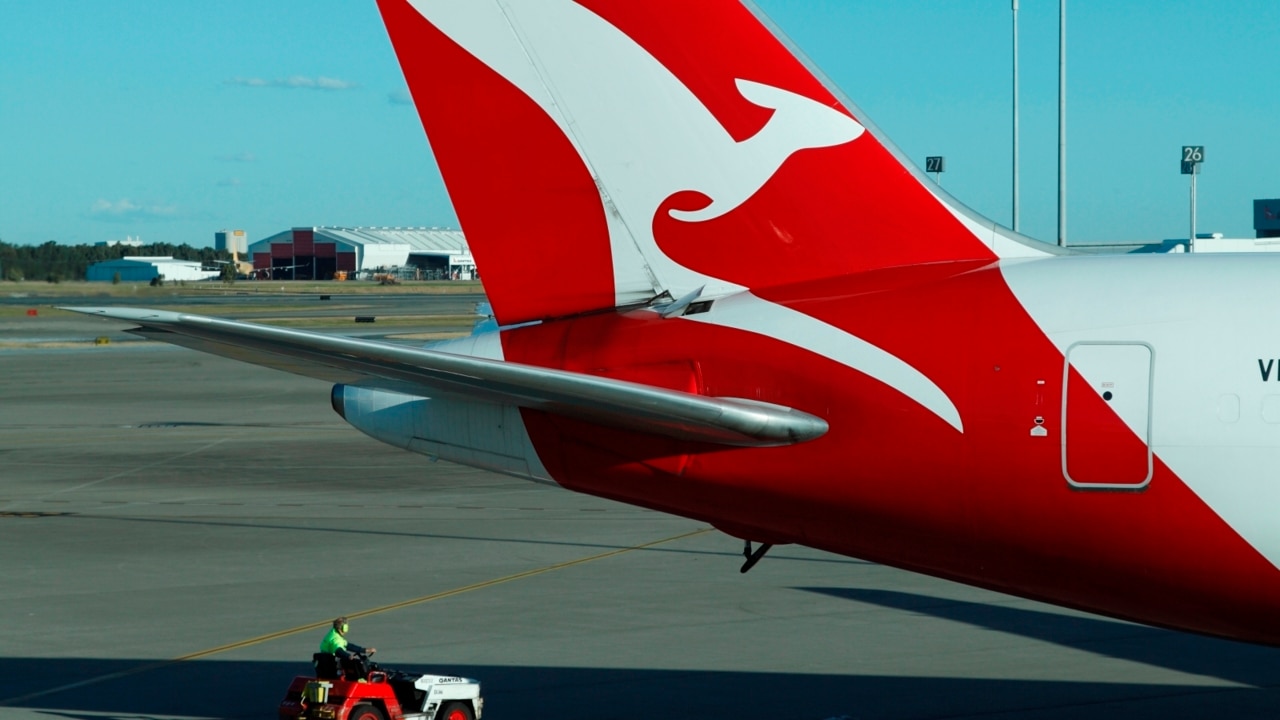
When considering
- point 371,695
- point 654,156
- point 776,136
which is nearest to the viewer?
point 776,136

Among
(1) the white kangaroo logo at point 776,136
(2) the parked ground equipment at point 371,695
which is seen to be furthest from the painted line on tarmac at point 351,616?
(1) the white kangaroo logo at point 776,136

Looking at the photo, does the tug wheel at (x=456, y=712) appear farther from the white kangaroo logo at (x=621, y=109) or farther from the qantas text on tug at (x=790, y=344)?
the white kangaroo logo at (x=621, y=109)

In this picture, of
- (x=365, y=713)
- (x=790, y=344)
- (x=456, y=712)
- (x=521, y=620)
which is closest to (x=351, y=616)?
(x=521, y=620)

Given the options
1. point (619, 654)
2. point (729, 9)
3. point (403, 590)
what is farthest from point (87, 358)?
point (729, 9)

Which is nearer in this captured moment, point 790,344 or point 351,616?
point 790,344

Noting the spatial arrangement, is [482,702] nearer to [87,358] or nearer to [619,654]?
[619,654]

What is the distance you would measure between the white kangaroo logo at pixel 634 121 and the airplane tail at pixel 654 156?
0.03 feet

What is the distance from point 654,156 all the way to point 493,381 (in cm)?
254

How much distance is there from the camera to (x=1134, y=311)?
9164 mm

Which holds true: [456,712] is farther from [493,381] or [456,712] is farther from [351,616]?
[351,616]

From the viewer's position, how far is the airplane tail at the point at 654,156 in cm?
1039

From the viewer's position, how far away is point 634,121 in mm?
10602

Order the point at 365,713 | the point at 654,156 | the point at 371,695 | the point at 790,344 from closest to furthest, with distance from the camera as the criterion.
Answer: the point at 790,344
the point at 654,156
the point at 365,713
the point at 371,695

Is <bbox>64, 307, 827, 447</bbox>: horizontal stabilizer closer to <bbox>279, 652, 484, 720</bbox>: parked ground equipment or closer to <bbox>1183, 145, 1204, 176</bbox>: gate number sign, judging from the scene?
<bbox>279, 652, 484, 720</bbox>: parked ground equipment
